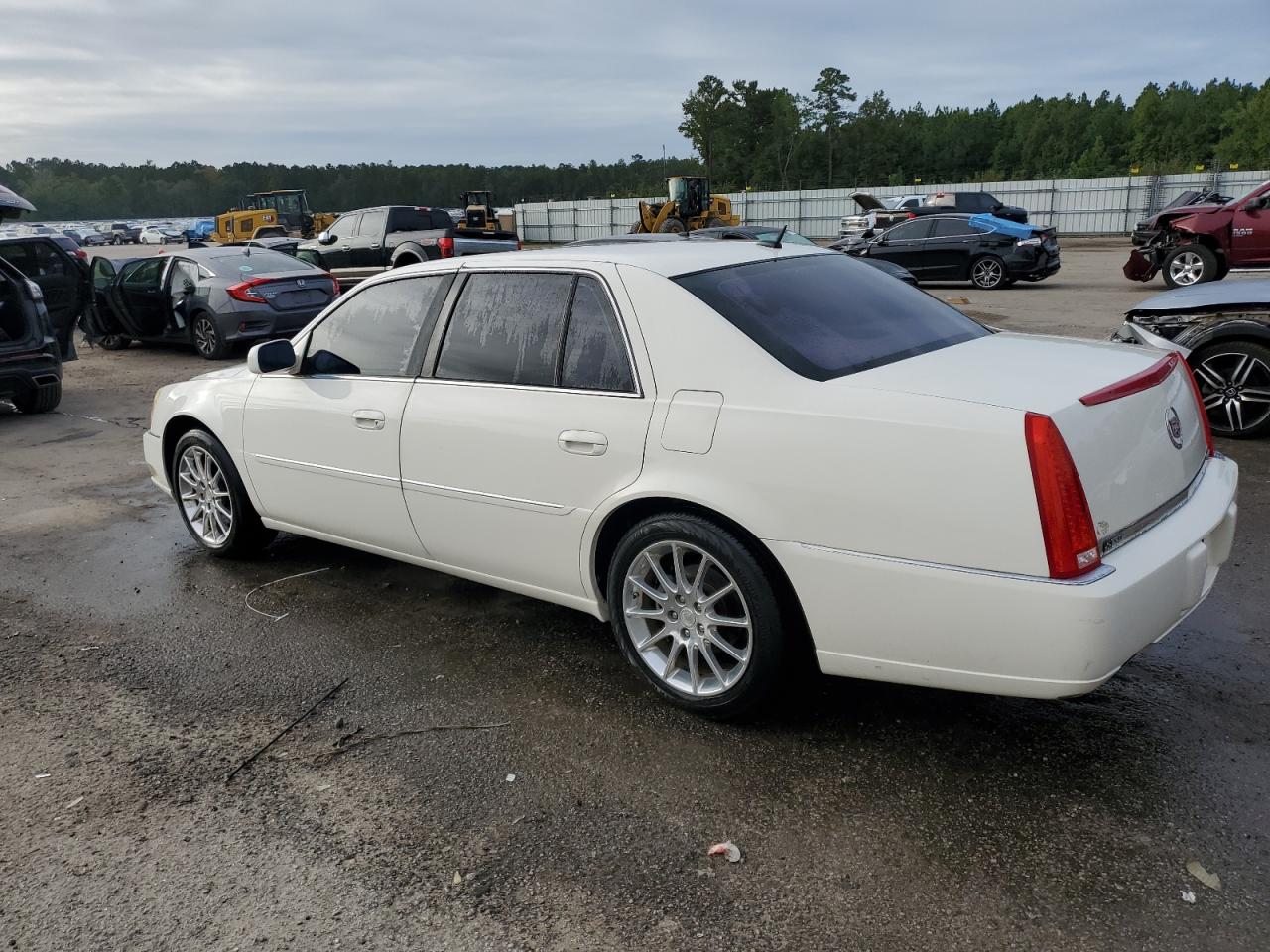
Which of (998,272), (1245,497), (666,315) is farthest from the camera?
(998,272)

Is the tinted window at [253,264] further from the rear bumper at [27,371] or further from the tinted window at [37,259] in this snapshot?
the rear bumper at [27,371]

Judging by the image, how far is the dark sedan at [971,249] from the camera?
18.9 m

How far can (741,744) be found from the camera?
3.28m

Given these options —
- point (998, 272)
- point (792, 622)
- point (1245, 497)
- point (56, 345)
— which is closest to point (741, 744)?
point (792, 622)

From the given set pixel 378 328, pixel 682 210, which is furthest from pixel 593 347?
pixel 682 210

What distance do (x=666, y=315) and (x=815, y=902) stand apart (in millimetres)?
1879

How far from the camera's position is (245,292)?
42.1 feet

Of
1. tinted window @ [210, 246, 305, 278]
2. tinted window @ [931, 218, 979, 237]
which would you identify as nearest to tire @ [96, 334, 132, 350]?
tinted window @ [210, 246, 305, 278]

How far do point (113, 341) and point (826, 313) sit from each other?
14308mm

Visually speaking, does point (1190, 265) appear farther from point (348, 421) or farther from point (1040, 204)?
point (1040, 204)

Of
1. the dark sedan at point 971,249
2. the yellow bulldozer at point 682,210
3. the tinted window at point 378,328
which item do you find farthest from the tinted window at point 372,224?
the tinted window at point 378,328

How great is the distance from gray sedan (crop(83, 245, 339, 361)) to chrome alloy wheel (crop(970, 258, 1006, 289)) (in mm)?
12268

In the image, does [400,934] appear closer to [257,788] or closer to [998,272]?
[257,788]

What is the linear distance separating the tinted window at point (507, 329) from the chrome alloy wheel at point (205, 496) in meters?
1.85
